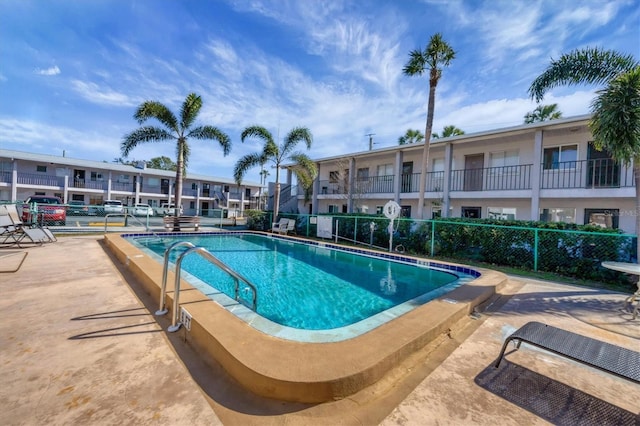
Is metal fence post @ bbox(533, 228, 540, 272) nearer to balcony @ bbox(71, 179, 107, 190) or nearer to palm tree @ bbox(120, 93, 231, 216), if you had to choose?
palm tree @ bbox(120, 93, 231, 216)

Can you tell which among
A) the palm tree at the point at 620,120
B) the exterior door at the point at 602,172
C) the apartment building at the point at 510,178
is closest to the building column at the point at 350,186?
the apartment building at the point at 510,178

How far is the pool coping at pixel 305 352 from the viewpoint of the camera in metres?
2.26

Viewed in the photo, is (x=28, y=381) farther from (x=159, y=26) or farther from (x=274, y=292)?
(x=159, y=26)

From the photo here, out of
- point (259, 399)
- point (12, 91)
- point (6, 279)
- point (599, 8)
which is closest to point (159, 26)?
point (6, 279)

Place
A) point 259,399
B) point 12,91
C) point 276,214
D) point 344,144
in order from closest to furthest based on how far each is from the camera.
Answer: point 259,399
point 12,91
point 276,214
point 344,144

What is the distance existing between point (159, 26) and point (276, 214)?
12073mm

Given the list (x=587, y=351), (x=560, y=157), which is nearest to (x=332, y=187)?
(x=560, y=157)

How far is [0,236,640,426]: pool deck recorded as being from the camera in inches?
82.5

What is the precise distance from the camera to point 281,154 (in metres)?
18.8

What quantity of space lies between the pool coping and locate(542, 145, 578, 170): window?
13391mm

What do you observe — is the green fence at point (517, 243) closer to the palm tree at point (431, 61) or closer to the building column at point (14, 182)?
the palm tree at point (431, 61)

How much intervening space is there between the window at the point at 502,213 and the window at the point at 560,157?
2.60 m

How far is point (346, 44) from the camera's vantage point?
38.2 feet

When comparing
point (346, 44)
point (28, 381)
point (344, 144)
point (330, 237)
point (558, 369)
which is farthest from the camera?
point (344, 144)
